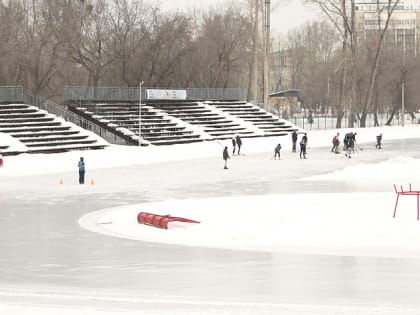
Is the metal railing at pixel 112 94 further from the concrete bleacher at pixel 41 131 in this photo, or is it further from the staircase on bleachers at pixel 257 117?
the concrete bleacher at pixel 41 131

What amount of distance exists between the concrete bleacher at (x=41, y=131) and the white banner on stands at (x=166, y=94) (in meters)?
12.6

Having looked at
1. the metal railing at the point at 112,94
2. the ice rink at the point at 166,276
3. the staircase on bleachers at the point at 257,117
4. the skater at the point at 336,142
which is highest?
the metal railing at the point at 112,94

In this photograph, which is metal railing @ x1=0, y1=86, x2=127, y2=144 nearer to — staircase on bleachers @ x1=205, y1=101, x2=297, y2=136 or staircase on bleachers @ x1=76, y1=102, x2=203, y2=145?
staircase on bleachers @ x1=76, y1=102, x2=203, y2=145

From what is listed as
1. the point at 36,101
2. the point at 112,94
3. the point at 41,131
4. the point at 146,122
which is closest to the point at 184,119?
the point at 146,122

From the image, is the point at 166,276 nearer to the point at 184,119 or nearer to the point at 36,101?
the point at 36,101

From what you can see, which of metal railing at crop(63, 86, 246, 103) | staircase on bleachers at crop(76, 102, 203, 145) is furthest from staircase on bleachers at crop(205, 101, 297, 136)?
staircase on bleachers at crop(76, 102, 203, 145)

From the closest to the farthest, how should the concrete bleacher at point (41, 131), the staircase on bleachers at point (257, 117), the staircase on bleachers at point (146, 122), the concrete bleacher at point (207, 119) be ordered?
the concrete bleacher at point (41, 131) → the staircase on bleachers at point (146, 122) → the concrete bleacher at point (207, 119) → the staircase on bleachers at point (257, 117)

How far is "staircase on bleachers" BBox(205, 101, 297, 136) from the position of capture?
64812 millimetres

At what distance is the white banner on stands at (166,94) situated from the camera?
208ft

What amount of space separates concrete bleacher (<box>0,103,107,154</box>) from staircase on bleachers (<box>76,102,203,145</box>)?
4.92 metres

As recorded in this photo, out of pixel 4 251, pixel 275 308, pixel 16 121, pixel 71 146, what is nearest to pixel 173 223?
pixel 4 251

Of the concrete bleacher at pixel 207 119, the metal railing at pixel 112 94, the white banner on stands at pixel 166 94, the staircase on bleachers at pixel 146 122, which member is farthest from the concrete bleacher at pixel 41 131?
the white banner on stands at pixel 166 94

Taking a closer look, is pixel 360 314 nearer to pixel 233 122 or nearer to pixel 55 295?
pixel 55 295

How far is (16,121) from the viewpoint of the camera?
162ft
